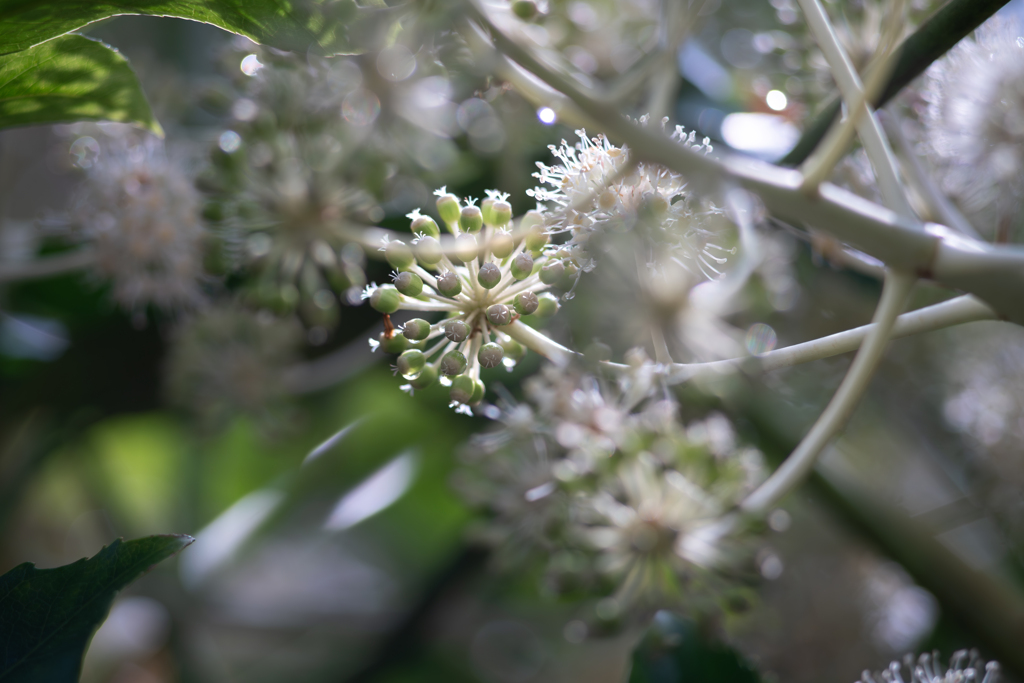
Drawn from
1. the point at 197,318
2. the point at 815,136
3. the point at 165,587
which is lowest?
the point at 165,587

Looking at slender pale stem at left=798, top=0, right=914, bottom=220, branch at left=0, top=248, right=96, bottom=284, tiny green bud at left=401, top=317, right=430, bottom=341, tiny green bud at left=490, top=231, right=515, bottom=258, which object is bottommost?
branch at left=0, top=248, right=96, bottom=284

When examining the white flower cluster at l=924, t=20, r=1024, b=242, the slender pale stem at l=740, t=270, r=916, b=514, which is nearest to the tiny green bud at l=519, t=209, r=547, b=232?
the slender pale stem at l=740, t=270, r=916, b=514

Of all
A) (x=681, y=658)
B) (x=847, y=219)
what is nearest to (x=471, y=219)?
(x=847, y=219)

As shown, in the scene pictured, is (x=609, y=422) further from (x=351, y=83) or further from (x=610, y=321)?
(x=351, y=83)

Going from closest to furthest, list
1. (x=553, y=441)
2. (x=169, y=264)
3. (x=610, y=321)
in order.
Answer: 1. (x=553, y=441)
2. (x=169, y=264)
3. (x=610, y=321)

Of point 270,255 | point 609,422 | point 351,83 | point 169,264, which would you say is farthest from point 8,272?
point 609,422

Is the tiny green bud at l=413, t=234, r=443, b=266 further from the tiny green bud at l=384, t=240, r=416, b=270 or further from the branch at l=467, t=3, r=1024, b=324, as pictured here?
the branch at l=467, t=3, r=1024, b=324

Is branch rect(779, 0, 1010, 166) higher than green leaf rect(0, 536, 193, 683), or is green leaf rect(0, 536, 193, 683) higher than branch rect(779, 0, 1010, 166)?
branch rect(779, 0, 1010, 166)

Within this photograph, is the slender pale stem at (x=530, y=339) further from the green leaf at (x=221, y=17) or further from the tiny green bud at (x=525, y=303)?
the green leaf at (x=221, y=17)
